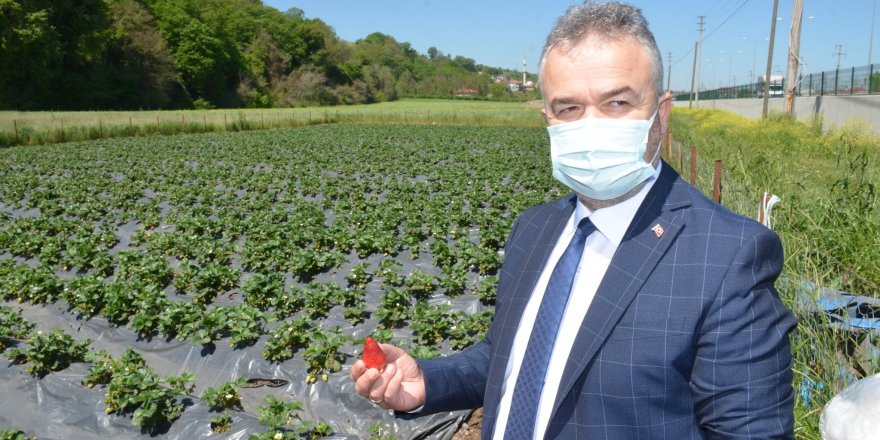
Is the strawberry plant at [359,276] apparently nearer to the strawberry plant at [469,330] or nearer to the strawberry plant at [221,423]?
the strawberry plant at [469,330]

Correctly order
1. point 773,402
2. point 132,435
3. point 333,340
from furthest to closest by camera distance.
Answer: point 333,340
point 132,435
point 773,402

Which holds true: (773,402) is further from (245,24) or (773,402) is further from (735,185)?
(245,24)

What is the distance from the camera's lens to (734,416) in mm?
1352

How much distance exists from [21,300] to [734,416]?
308 inches

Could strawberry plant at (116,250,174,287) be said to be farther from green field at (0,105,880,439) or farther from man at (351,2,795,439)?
man at (351,2,795,439)

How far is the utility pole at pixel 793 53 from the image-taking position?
19656 millimetres

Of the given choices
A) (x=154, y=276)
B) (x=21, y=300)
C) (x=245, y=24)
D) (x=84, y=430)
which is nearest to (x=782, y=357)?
(x=84, y=430)

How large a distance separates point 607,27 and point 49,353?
5.46 metres

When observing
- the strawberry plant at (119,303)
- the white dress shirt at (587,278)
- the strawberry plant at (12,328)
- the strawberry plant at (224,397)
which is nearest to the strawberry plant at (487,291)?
the strawberry plant at (224,397)

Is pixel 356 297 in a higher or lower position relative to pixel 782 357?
lower

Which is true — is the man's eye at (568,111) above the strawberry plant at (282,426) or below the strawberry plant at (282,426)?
above

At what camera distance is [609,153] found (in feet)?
5.21

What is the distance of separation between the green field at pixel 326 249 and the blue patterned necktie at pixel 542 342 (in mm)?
2380

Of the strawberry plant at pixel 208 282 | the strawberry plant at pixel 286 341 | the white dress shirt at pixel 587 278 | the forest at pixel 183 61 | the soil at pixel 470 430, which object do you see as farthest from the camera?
the forest at pixel 183 61
